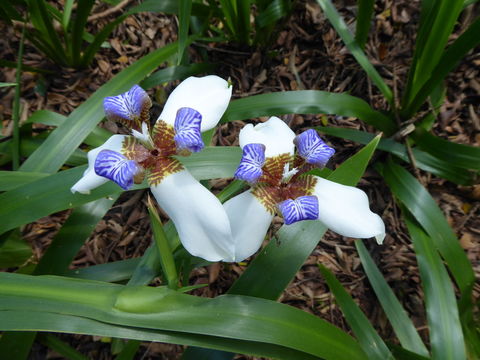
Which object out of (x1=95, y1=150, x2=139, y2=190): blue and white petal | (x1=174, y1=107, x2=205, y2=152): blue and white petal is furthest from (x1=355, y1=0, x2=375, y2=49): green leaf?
(x1=95, y1=150, x2=139, y2=190): blue and white petal

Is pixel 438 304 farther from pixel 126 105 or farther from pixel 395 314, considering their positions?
pixel 126 105

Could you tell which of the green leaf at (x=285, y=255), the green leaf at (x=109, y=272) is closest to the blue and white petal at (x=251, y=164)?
the green leaf at (x=285, y=255)

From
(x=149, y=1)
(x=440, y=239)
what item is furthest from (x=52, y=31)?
(x=440, y=239)

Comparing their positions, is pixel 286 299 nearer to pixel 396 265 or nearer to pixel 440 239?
pixel 396 265

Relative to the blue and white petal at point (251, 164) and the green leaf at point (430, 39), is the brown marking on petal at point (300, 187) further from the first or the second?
the green leaf at point (430, 39)

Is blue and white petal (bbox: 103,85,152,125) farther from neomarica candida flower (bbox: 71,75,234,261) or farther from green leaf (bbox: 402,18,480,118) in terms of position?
green leaf (bbox: 402,18,480,118)

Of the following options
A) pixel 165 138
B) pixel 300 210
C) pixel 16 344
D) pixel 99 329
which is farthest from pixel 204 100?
pixel 16 344
